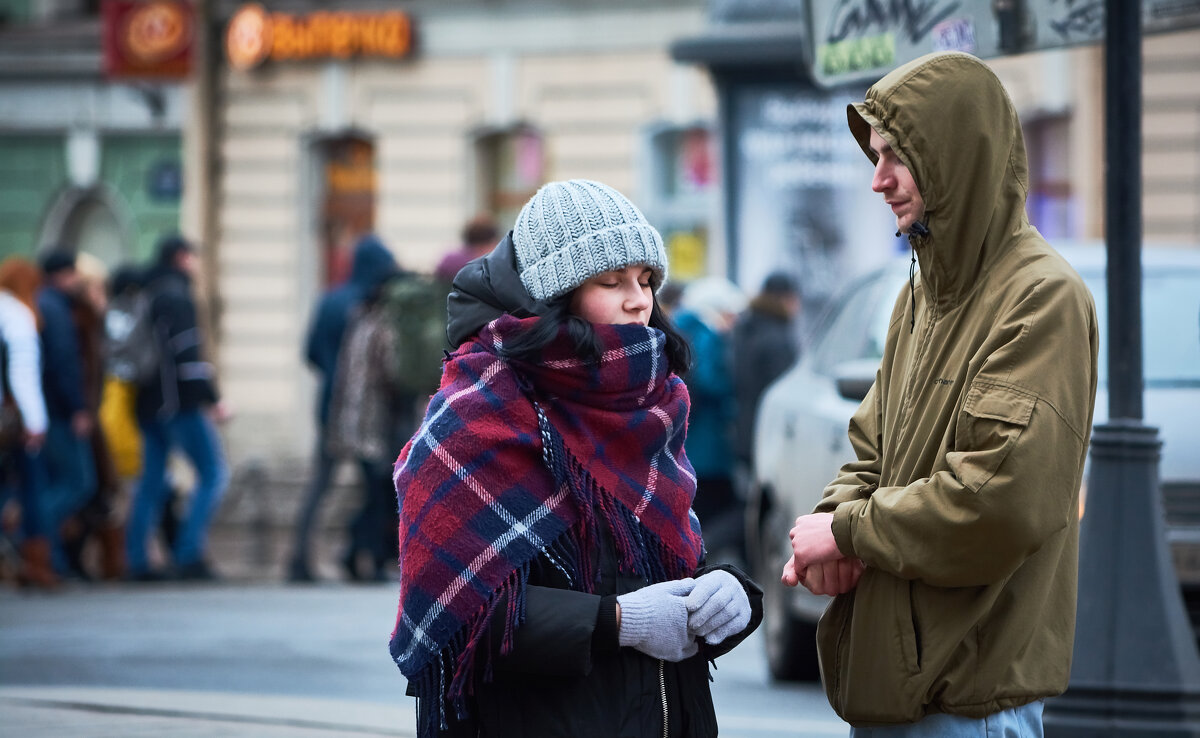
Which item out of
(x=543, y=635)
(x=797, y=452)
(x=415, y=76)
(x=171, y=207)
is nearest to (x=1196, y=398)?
(x=797, y=452)

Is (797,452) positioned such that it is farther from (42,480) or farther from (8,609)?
(42,480)

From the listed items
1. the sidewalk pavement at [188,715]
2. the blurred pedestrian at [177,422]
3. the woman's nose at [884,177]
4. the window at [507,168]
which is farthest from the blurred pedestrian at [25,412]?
the window at [507,168]

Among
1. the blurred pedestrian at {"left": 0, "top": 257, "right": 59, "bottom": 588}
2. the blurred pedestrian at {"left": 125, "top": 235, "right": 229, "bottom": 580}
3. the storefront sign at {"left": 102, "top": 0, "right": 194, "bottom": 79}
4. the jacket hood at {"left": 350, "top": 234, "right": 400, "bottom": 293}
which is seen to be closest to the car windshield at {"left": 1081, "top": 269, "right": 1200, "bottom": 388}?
the jacket hood at {"left": 350, "top": 234, "right": 400, "bottom": 293}

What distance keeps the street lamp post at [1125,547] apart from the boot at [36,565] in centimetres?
811

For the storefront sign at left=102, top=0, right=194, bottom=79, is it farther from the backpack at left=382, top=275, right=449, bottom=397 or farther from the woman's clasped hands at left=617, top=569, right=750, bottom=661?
the woman's clasped hands at left=617, top=569, right=750, bottom=661

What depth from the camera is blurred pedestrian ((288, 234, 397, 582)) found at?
1180 centimetres

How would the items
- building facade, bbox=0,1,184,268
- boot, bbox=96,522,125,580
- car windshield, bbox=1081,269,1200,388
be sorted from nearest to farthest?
car windshield, bbox=1081,269,1200,388, boot, bbox=96,522,125,580, building facade, bbox=0,1,184,268

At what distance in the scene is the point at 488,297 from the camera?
3141mm

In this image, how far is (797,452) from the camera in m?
7.59

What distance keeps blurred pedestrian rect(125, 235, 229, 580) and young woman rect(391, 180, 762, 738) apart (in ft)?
29.7

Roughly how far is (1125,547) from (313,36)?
778 inches

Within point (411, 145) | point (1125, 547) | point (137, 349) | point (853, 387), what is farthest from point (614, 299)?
point (411, 145)

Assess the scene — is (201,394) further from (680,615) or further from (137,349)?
(680,615)

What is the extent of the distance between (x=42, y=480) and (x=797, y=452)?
238 inches
